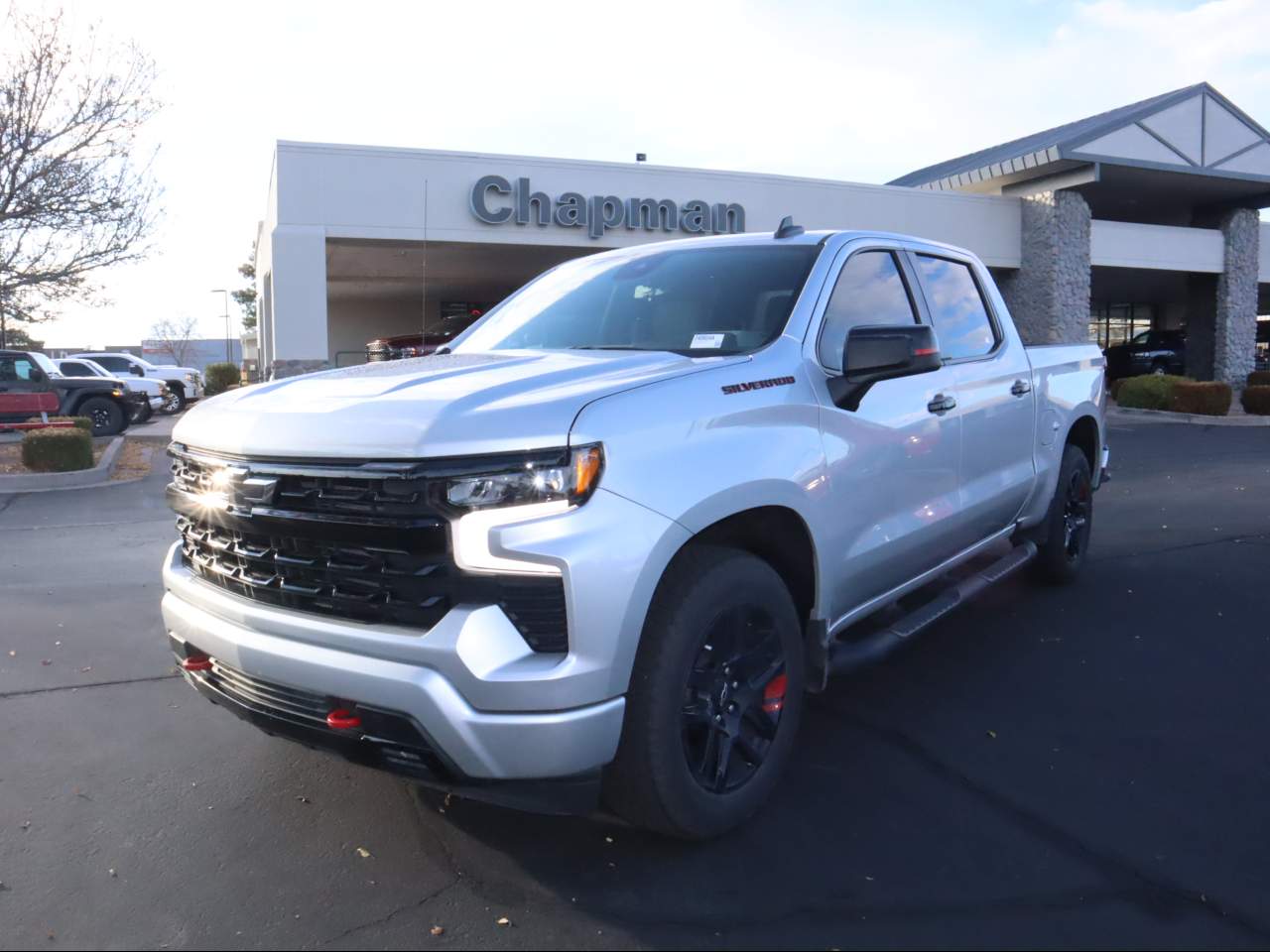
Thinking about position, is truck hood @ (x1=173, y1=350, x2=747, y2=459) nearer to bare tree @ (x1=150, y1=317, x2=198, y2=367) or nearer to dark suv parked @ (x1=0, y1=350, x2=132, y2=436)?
dark suv parked @ (x1=0, y1=350, x2=132, y2=436)

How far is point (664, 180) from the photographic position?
22.1 metres

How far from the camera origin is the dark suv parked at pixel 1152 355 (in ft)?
98.6

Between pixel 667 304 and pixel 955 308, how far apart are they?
161 centimetres

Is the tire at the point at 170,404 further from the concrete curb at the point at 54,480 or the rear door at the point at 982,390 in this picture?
the rear door at the point at 982,390

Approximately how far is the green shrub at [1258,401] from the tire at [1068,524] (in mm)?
16805

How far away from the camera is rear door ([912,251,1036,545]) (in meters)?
4.43

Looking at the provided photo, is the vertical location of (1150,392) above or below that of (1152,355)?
below

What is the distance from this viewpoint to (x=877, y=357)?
3.35 meters

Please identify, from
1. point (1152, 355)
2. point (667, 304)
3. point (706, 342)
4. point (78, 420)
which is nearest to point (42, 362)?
point (78, 420)

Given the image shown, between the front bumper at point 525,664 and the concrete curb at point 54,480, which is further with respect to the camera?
the concrete curb at point 54,480

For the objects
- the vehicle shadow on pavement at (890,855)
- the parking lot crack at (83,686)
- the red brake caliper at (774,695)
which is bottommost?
the vehicle shadow on pavement at (890,855)

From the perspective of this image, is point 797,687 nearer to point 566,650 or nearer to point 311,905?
point 566,650

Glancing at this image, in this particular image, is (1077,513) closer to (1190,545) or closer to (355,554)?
(1190,545)

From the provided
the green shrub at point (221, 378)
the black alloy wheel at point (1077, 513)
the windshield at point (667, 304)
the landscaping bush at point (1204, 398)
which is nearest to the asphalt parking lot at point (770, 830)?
the black alloy wheel at point (1077, 513)
